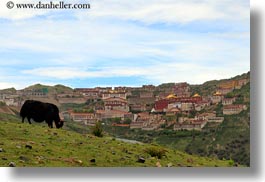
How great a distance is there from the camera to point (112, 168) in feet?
41.0

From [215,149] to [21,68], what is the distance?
2302 millimetres

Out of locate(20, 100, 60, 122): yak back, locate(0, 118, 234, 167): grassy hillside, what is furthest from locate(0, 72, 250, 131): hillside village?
locate(0, 118, 234, 167): grassy hillside

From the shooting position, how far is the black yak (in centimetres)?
1283

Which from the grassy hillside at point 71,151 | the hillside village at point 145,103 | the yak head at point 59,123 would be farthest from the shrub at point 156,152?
the yak head at point 59,123

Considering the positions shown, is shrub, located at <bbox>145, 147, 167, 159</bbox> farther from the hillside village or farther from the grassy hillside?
the hillside village

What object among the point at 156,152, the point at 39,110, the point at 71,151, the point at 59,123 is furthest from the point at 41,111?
the point at 156,152

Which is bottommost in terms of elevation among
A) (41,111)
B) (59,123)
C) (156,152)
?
(156,152)

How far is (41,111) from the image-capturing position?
12.9 metres

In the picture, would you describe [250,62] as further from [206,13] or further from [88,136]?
[88,136]

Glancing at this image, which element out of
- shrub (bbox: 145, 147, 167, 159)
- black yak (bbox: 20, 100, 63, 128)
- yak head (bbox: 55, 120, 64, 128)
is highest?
black yak (bbox: 20, 100, 63, 128)

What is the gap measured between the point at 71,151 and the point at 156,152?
3.06 feet

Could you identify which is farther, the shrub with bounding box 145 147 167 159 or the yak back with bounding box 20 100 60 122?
the yak back with bounding box 20 100 60 122

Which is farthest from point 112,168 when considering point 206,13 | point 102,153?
point 206,13

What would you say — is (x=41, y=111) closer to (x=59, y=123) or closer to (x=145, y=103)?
(x=59, y=123)
